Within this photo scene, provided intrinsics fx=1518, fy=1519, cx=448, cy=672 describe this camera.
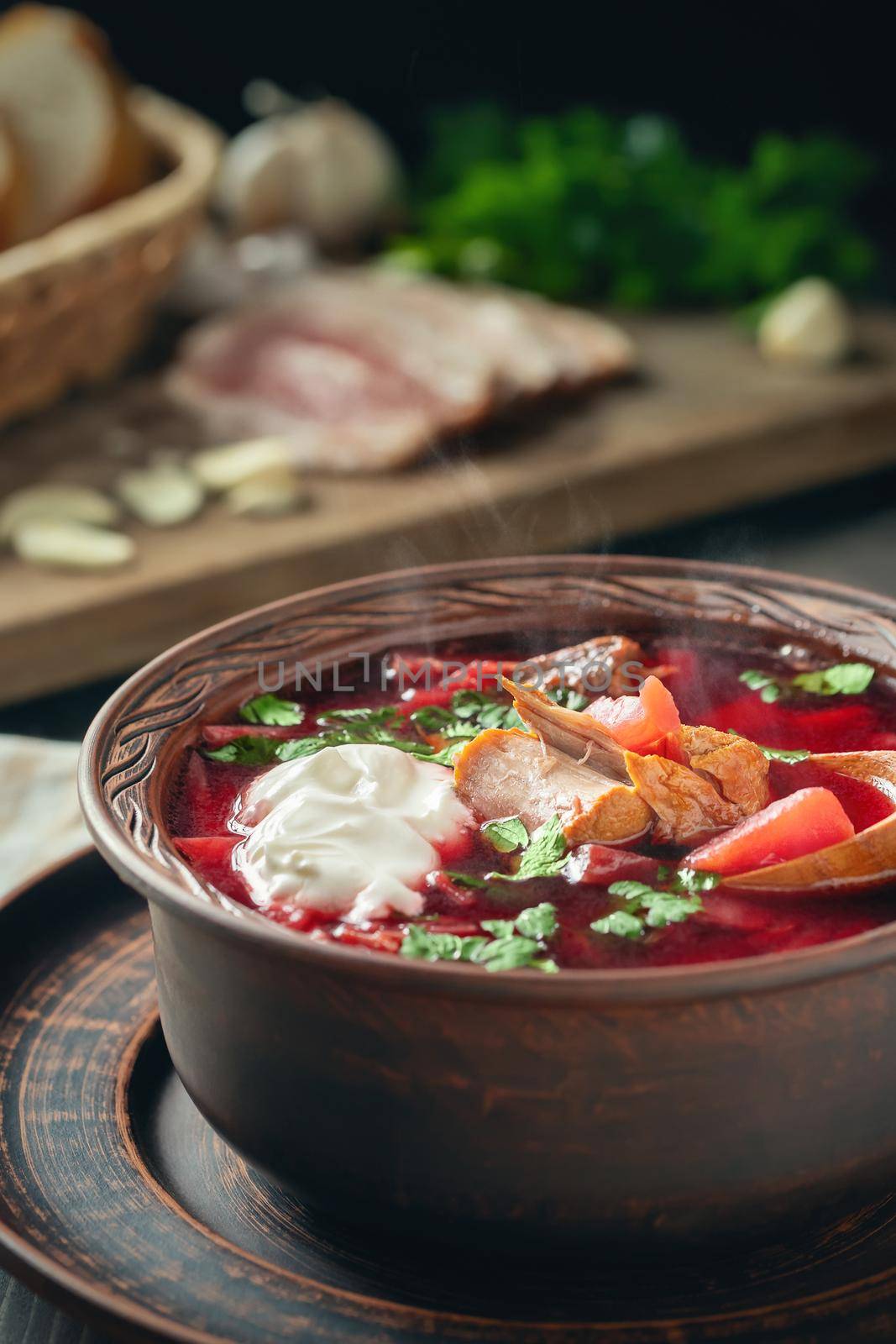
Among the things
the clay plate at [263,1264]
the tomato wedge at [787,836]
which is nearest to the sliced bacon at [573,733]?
the tomato wedge at [787,836]

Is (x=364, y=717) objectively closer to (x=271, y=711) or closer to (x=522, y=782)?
(x=271, y=711)

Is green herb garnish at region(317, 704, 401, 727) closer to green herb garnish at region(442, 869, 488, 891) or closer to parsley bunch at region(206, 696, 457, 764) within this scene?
parsley bunch at region(206, 696, 457, 764)

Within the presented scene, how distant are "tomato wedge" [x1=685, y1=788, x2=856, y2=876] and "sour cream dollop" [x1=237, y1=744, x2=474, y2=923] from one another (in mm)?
378

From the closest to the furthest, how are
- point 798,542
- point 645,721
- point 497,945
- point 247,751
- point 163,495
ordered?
point 497,945 → point 645,721 → point 247,751 → point 163,495 → point 798,542

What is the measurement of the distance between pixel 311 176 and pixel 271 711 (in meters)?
4.92

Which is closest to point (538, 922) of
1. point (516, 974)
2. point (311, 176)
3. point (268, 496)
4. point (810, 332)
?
point (516, 974)

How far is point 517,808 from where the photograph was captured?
223 centimetres

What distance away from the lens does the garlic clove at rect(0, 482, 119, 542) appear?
15.1 ft

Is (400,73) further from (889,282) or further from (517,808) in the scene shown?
(517,808)

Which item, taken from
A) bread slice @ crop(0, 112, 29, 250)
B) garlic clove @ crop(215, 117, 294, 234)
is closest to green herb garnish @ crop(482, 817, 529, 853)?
bread slice @ crop(0, 112, 29, 250)

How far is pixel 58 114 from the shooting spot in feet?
18.5

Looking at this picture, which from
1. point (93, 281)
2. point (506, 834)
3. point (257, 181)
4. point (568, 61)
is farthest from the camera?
point (568, 61)

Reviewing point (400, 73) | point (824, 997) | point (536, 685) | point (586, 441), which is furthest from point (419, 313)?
point (824, 997)

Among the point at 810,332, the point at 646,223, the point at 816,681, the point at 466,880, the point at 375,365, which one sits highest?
the point at 466,880
